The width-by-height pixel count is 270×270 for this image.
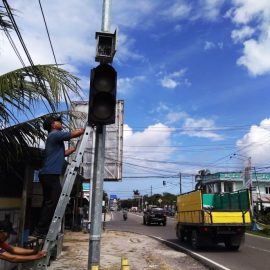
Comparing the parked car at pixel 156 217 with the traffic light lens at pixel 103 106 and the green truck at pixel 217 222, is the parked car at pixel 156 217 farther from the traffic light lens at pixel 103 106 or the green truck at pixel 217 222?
the traffic light lens at pixel 103 106

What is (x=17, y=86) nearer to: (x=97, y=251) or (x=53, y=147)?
(x=53, y=147)

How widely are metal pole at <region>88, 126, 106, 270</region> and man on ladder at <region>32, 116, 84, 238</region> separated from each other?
481 millimetres

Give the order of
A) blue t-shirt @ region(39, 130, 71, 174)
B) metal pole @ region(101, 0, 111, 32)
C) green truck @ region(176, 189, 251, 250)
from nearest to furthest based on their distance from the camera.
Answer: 1. blue t-shirt @ region(39, 130, 71, 174)
2. metal pole @ region(101, 0, 111, 32)
3. green truck @ region(176, 189, 251, 250)

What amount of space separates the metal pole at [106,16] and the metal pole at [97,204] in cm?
162

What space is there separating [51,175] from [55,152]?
1.00 feet

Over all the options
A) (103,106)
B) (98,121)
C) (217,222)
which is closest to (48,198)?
(98,121)

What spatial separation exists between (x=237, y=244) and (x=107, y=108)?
14503 millimetres

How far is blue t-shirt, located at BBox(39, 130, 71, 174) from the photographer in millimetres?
5918

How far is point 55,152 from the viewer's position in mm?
6004

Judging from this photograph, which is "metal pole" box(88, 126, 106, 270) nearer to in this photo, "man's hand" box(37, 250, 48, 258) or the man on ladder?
the man on ladder

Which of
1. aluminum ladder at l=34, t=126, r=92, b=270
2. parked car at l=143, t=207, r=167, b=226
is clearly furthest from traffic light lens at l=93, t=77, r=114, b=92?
parked car at l=143, t=207, r=167, b=226

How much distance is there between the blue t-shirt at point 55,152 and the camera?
592cm

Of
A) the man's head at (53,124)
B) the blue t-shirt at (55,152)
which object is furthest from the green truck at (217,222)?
the blue t-shirt at (55,152)

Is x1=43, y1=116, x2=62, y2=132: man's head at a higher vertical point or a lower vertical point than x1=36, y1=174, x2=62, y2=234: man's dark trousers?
higher
